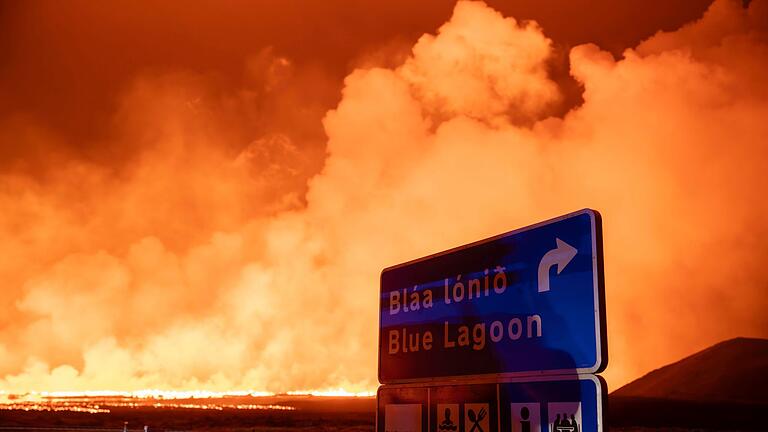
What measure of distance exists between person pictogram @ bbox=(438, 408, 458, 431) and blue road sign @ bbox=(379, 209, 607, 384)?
0.19 m

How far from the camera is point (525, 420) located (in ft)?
9.36

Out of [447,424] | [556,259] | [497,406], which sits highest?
[556,259]

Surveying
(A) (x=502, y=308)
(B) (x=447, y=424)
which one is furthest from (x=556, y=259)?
(B) (x=447, y=424)

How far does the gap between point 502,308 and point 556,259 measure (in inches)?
16.2

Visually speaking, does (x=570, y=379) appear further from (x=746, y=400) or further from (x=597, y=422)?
(x=746, y=400)

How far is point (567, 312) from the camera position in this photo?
270cm

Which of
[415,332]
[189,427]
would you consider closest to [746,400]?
[189,427]

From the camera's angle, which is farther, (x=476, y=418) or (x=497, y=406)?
(x=476, y=418)

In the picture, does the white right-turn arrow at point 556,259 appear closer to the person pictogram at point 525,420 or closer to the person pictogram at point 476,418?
the person pictogram at point 525,420

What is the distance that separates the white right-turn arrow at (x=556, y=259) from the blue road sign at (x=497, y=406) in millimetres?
414

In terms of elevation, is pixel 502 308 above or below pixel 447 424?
above

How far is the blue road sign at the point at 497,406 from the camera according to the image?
8.43 ft

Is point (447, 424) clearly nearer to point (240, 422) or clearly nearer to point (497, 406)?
point (497, 406)

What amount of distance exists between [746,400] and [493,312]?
720ft
